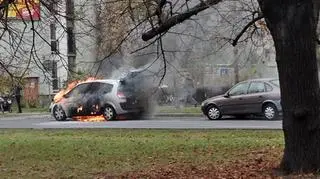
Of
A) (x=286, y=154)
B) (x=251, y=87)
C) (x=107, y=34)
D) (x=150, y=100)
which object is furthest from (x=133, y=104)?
(x=286, y=154)

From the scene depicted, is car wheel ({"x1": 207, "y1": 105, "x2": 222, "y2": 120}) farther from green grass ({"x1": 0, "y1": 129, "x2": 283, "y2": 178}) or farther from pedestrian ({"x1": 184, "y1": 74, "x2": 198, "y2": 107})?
pedestrian ({"x1": 184, "y1": 74, "x2": 198, "y2": 107})

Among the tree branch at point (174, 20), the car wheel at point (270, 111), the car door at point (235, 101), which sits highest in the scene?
the tree branch at point (174, 20)

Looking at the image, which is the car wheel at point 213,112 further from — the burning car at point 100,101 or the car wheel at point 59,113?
the car wheel at point 59,113

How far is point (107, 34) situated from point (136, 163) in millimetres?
3885

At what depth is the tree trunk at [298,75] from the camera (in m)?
8.52

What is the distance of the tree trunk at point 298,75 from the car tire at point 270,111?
13341 mm

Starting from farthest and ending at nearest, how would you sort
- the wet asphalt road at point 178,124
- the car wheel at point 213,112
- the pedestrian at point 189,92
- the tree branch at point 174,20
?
1. the pedestrian at point 189,92
2. the car wheel at point 213,112
3. the wet asphalt road at point 178,124
4. the tree branch at point 174,20

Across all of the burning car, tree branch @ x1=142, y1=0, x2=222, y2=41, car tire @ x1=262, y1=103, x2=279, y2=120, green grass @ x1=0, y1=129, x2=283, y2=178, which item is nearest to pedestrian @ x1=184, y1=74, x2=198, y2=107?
the burning car

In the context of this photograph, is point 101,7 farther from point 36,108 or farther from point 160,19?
point 36,108

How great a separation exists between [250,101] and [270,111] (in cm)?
92

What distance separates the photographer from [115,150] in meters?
12.9

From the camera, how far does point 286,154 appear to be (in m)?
8.95

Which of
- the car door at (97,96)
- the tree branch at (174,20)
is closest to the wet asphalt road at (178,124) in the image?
the car door at (97,96)

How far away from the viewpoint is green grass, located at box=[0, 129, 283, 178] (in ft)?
35.0
